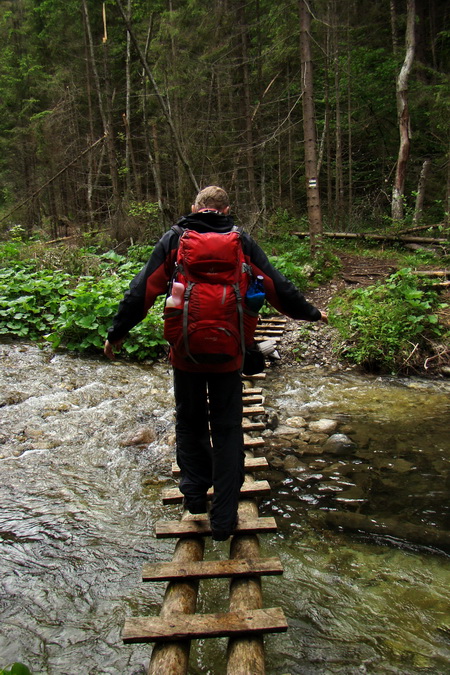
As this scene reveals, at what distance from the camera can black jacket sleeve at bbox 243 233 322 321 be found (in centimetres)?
239

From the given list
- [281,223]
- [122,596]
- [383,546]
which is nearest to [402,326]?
[383,546]

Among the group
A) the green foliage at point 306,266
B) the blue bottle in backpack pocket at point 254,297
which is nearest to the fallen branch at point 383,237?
the green foliage at point 306,266

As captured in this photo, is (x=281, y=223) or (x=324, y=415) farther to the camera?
(x=281, y=223)

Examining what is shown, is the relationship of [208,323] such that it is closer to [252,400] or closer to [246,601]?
[246,601]

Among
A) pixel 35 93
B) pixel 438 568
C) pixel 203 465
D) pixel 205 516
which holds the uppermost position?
pixel 35 93

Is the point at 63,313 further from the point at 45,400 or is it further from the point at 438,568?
the point at 438,568

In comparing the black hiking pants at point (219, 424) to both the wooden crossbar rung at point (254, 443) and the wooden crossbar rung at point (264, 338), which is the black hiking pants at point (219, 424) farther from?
the wooden crossbar rung at point (264, 338)

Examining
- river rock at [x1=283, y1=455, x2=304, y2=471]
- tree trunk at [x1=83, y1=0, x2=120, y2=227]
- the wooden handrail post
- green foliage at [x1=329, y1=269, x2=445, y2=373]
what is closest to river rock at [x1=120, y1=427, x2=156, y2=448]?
river rock at [x1=283, y1=455, x2=304, y2=471]

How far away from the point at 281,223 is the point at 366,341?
10069 millimetres

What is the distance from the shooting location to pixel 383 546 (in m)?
2.91

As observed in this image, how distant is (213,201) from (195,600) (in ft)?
6.72

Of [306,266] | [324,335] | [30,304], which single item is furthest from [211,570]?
[306,266]

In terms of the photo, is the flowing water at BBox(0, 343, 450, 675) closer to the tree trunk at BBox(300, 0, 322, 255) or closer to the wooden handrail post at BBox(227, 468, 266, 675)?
the wooden handrail post at BBox(227, 468, 266, 675)

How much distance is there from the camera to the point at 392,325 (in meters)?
6.59
